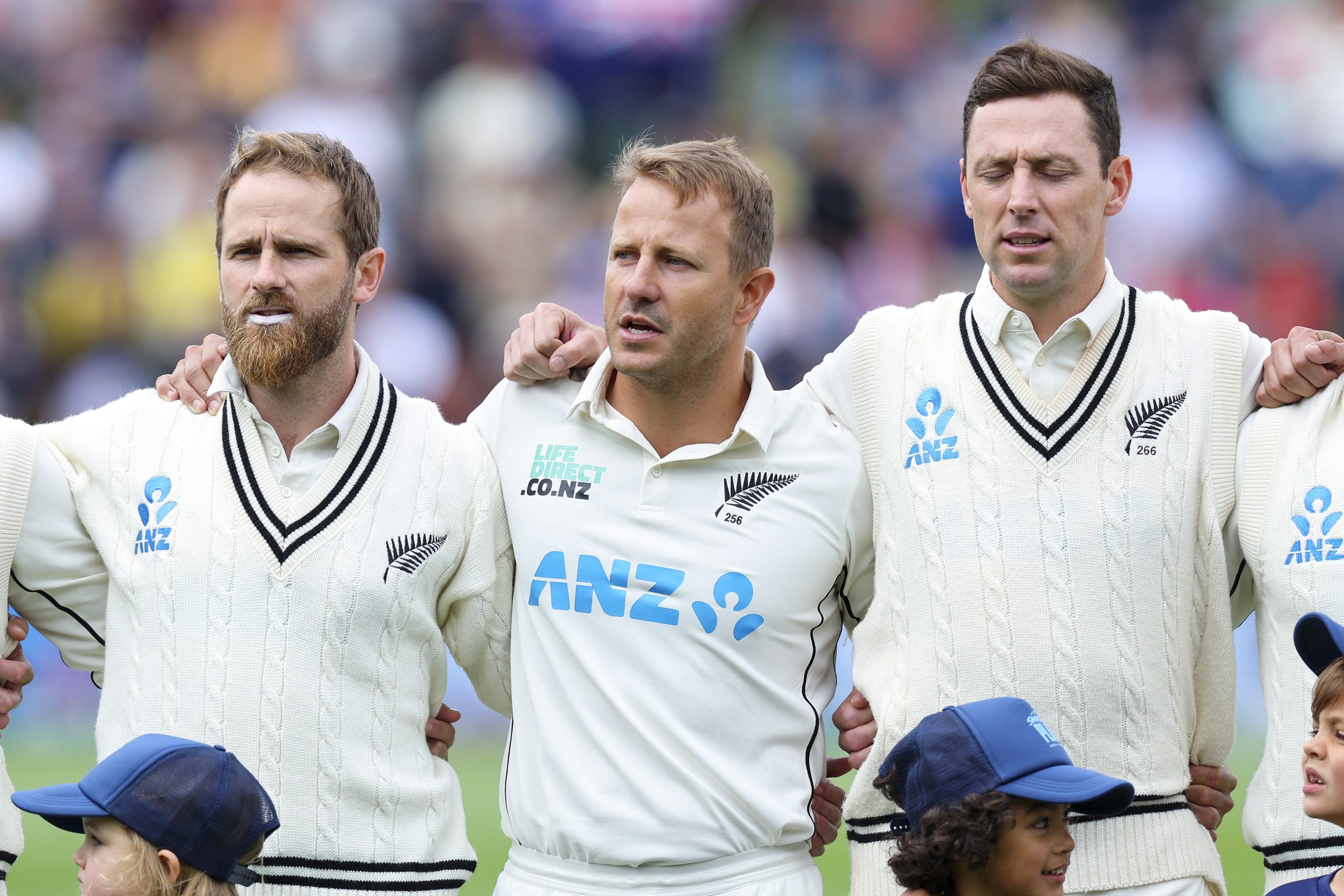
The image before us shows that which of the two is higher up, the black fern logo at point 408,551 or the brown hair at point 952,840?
the black fern logo at point 408,551

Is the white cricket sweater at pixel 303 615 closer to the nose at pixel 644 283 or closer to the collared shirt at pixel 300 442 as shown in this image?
the collared shirt at pixel 300 442

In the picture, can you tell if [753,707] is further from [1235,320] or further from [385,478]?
[1235,320]

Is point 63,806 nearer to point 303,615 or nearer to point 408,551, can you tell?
point 303,615

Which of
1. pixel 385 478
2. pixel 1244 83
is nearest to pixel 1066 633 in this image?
pixel 385 478

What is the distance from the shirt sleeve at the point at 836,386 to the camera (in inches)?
160

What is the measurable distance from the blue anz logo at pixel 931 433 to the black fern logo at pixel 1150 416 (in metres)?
0.37

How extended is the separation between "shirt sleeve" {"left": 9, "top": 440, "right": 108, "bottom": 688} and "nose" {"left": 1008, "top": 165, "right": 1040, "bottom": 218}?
209 centimetres

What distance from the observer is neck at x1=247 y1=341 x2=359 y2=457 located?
3.88 meters

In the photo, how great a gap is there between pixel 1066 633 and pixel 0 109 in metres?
10.0

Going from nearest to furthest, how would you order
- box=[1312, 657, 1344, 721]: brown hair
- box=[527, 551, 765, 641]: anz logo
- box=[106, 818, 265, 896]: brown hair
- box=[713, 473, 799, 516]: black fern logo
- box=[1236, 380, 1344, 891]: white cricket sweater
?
1. box=[106, 818, 265, 896]: brown hair
2. box=[1312, 657, 1344, 721]: brown hair
3. box=[1236, 380, 1344, 891]: white cricket sweater
4. box=[527, 551, 765, 641]: anz logo
5. box=[713, 473, 799, 516]: black fern logo

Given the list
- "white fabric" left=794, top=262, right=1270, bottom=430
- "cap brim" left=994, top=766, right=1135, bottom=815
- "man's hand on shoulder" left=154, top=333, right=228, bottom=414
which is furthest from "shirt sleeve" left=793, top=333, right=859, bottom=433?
"man's hand on shoulder" left=154, top=333, right=228, bottom=414

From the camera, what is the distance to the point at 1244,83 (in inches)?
485

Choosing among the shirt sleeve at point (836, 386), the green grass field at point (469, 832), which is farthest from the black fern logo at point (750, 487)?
the green grass field at point (469, 832)

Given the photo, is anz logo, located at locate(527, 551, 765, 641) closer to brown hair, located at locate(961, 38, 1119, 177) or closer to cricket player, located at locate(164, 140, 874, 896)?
cricket player, located at locate(164, 140, 874, 896)
